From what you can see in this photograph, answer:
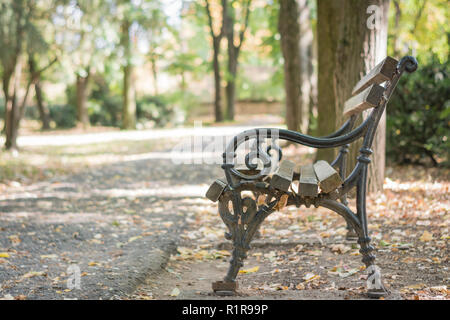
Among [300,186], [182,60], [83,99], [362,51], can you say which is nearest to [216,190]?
[300,186]

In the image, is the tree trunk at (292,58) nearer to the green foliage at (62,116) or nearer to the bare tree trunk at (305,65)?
the bare tree trunk at (305,65)

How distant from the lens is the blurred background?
25.5 ft

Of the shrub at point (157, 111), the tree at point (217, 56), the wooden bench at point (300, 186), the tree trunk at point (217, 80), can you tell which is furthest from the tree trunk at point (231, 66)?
the wooden bench at point (300, 186)

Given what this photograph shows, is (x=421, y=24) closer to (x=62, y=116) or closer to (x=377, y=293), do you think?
(x=62, y=116)

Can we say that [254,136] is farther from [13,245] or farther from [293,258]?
[13,245]

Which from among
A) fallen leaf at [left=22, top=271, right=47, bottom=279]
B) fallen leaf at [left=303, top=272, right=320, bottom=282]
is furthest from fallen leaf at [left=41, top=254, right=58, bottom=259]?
fallen leaf at [left=303, top=272, right=320, bottom=282]

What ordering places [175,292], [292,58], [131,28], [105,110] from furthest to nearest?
[105,110] < [131,28] < [292,58] < [175,292]

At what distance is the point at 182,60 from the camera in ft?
94.5

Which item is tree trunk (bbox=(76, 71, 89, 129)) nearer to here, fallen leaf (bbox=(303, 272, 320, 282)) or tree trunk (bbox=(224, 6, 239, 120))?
tree trunk (bbox=(224, 6, 239, 120))

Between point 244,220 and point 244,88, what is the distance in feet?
131

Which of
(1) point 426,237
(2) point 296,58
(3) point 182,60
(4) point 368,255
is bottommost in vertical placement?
(1) point 426,237

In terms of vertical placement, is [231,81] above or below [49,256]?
above

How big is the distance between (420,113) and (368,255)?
201 inches

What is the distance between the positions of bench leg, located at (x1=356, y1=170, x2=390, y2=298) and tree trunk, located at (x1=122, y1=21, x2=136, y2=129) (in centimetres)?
1932
